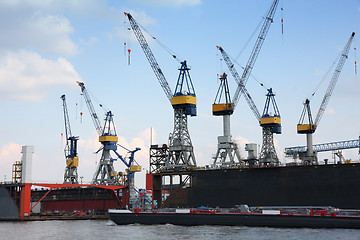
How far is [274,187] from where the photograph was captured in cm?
9369

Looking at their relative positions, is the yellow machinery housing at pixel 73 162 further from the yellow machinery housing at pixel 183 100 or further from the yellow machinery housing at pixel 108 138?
the yellow machinery housing at pixel 183 100

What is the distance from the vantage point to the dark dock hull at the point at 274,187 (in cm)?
8688

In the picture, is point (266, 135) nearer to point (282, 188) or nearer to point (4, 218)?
point (282, 188)

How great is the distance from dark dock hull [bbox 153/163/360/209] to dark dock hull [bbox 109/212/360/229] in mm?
12121

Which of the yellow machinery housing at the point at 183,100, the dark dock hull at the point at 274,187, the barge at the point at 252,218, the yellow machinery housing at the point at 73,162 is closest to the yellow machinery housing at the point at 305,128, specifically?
the yellow machinery housing at the point at 183,100

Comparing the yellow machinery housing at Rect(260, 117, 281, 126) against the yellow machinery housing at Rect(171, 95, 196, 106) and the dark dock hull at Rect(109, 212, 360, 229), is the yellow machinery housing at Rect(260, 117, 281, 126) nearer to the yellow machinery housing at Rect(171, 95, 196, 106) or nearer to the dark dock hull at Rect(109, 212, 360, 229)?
the yellow machinery housing at Rect(171, 95, 196, 106)

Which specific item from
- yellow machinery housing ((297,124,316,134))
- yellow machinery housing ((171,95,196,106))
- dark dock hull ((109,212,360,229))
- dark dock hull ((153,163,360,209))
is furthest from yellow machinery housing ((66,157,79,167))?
dark dock hull ((109,212,360,229))

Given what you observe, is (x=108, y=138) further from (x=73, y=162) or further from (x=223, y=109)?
(x=223, y=109)

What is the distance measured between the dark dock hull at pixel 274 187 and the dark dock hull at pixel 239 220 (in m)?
12.1

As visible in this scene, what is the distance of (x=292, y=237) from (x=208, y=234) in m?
12.2

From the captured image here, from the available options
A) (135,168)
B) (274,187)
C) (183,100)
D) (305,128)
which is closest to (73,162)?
(135,168)

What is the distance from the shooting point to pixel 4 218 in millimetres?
119188

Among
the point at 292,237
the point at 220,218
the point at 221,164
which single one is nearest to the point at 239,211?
the point at 220,218

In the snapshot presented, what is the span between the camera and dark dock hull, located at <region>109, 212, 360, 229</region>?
246 feet
